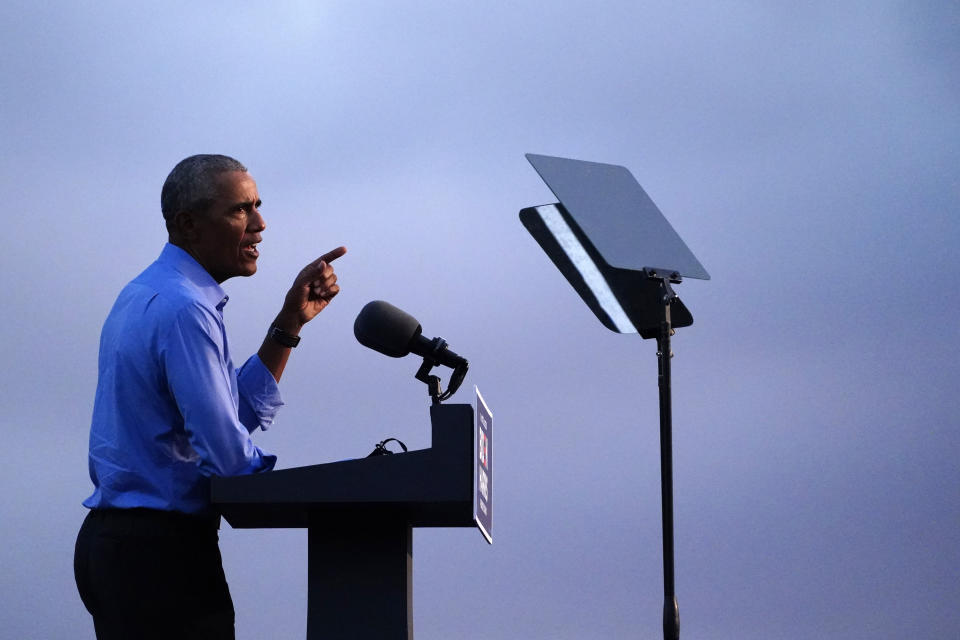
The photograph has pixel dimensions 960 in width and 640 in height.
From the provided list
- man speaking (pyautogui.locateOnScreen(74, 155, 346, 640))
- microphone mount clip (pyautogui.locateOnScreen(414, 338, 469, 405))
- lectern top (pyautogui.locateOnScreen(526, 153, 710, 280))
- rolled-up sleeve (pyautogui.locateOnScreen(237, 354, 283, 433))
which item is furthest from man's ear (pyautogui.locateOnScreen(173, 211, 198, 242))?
lectern top (pyautogui.locateOnScreen(526, 153, 710, 280))

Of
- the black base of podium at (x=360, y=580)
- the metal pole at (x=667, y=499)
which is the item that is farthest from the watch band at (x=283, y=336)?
the metal pole at (x=667, y=499)

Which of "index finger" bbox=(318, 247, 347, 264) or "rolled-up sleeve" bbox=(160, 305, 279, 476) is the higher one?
"index finger" bbox=(318, 247, 347, 264)

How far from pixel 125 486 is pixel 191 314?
0.32 m

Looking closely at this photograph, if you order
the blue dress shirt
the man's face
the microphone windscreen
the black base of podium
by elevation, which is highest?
the man's face

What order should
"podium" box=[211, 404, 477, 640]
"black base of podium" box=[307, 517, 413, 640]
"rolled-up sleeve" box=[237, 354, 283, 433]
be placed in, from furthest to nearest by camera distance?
"rolled-up sleeve" box=[237, 354, 283, 433]
"black base of podium" box=[307, 517, 413, 640]
"podium" box=[211, 404, 477, 640]

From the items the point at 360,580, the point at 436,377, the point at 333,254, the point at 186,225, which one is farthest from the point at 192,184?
the point at 360,580

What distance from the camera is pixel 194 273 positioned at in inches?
78.2

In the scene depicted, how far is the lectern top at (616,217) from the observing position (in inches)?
90.2

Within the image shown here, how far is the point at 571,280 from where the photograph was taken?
274cm

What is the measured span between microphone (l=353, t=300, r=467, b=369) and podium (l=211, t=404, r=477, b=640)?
200mm

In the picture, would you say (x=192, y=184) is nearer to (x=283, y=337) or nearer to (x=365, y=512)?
(x=283, y=337)

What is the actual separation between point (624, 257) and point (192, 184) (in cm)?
92

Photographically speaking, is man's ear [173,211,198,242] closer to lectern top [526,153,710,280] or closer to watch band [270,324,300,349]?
watch band [270,324,300,349]

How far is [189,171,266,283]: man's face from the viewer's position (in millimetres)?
2016
